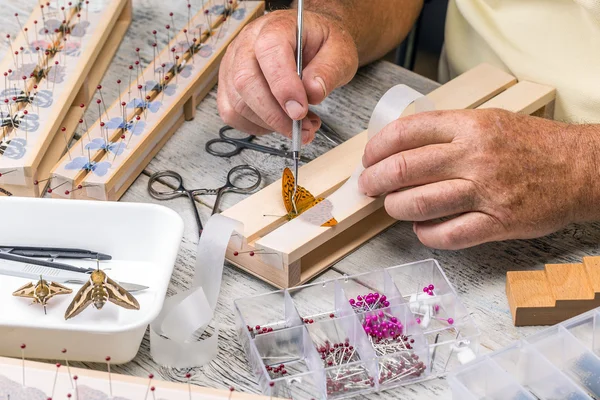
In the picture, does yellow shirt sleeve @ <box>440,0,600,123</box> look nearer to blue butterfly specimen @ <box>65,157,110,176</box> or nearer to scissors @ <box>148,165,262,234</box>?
scissors @ <box>148,165,262,234</box>

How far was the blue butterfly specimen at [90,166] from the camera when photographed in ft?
5.07

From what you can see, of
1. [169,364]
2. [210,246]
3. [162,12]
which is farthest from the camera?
[162,12]

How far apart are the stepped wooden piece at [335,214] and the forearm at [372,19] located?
23cm

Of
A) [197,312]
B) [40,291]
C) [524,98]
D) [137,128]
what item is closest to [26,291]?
[40,291]

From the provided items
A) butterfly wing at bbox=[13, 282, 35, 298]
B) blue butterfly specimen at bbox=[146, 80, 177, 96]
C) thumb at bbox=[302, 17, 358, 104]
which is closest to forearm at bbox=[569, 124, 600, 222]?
thumb at bbox=[302, 17, 358, 104]

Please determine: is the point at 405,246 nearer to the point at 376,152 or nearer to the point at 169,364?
the point at 376,152

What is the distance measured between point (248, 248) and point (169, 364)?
24cm

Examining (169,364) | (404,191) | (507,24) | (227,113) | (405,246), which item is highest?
(507,24)

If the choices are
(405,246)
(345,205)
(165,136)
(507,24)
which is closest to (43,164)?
(165,136)

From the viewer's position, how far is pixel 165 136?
1.73 metres

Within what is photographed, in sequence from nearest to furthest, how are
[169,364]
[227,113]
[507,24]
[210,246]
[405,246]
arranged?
[169,364] → [210,246] → [405,246] → [227,113] → [507,24]

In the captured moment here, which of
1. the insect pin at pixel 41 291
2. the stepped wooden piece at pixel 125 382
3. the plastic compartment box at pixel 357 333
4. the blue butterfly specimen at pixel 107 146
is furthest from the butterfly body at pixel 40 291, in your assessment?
the blue butterfly specimen at pixel 107 146

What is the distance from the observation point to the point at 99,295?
1.23 m

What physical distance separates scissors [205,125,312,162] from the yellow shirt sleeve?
1.63ft
